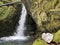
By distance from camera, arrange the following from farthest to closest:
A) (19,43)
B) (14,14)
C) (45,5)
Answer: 1. (14,14)
2. (45,5)
3. (19,43)

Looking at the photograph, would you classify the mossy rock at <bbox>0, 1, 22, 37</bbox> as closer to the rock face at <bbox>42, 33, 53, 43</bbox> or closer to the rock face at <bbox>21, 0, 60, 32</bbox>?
the rock face at <bbox>21, 0, 60, 32</bbox>

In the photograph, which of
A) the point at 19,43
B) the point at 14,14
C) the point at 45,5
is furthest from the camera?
the point at 14,14

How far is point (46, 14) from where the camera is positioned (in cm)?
2178

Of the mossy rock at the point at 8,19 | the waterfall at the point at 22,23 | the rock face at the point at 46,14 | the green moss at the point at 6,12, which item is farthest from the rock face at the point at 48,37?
the waterfall at the point at 22,23

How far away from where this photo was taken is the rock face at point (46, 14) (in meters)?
21.3

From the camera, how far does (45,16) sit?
21.7m

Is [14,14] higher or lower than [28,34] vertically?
higher

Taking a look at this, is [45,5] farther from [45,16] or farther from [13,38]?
[13,38]

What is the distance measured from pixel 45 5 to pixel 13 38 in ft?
13.7

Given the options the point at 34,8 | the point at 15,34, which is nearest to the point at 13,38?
the point at 15,34

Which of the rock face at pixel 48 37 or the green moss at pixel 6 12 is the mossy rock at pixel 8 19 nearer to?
the green moss at pixel 6 12

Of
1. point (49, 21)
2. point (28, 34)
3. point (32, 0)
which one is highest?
point (32, 0)

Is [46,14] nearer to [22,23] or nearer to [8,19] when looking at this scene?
[8,19]

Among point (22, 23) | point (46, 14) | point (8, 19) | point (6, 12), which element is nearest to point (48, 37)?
point (46, 14)
